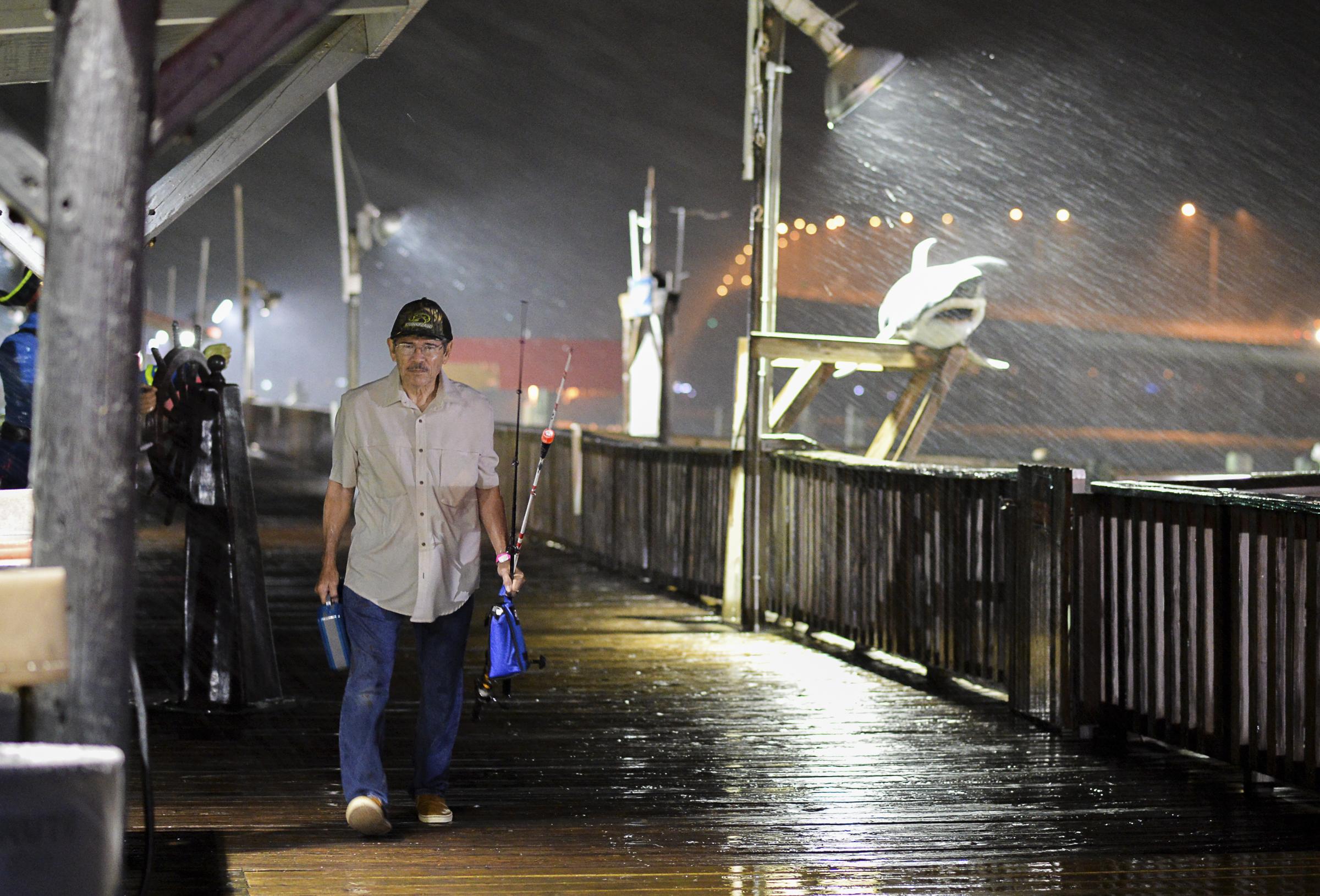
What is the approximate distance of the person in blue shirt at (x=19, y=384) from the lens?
829cm

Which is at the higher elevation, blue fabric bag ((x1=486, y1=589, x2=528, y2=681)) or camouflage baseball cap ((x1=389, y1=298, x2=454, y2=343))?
camouflage baseball cap ((x1=389, y1=298, x2=454, y2=343))

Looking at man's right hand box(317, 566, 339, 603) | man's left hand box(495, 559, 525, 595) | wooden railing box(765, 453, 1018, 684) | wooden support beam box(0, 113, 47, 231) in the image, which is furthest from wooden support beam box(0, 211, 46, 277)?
wooden railing box(765, 453, 1018, 684)

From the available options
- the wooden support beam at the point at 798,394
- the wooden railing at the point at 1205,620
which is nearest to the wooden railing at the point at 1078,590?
the wooden railing at the point at 1205,620

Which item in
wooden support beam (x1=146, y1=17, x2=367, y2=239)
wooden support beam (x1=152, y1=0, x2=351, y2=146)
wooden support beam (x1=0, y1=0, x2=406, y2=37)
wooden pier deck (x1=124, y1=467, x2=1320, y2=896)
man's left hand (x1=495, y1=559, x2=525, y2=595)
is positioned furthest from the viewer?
wooden support beam (x1=146, y1=17, x2=367, y2=239)

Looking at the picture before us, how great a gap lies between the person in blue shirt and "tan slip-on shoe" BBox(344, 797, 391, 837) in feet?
10.8

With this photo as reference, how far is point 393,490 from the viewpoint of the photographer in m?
6.18

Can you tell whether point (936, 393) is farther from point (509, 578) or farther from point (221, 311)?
point (509, 578)

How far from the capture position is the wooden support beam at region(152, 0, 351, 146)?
12.2 feet

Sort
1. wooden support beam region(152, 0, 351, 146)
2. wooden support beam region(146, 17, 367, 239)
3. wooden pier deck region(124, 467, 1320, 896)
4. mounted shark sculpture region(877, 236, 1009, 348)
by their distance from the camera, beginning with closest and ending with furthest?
wooden support beam region(152, 0, 351, 146) < wooden pier deck region(124, 467, 1320, 896) < wooden support beam region(146, 17, 367, 239) < mounted shark sculpture region(877, 236, 1009, 348)

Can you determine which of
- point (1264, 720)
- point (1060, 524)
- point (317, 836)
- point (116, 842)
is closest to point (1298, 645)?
point (1264, 720)

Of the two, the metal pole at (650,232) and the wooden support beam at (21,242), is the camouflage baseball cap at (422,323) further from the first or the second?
the metal pole at (650,232)

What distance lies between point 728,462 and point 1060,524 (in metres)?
5.83

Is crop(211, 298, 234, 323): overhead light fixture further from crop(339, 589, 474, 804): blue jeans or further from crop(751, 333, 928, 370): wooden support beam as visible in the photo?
crop(751, 333, 928, 370): wooden support beam

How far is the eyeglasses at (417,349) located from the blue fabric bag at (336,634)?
1.01 m
